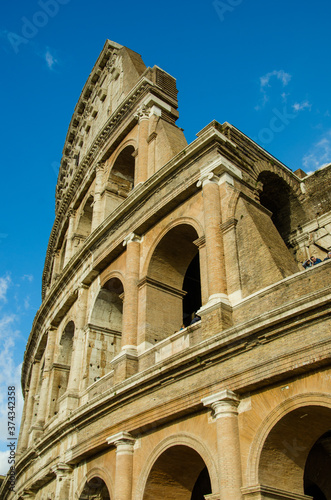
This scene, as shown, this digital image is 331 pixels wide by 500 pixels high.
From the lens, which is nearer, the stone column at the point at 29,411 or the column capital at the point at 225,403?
the column capital at the point at 225,403

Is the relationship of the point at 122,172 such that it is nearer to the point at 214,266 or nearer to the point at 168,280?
the point at 168,280

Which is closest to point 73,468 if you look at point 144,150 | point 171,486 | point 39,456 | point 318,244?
point 39,456

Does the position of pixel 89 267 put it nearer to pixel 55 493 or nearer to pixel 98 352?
pixel 98 352

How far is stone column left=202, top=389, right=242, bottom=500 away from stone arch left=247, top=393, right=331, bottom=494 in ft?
0.73

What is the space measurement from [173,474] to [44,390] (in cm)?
805

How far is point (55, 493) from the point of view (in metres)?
12.8

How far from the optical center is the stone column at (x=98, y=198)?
56.8 ft

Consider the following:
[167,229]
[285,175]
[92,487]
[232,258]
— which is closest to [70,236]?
[167,229]

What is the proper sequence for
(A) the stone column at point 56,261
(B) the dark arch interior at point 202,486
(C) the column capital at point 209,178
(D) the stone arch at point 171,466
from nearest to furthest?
(D) the stone arch at point 171,466 → (C) the column capital at point 209,178 → (B) the dark arch interior at point 202,486 → (A) the stone column at point 56,261

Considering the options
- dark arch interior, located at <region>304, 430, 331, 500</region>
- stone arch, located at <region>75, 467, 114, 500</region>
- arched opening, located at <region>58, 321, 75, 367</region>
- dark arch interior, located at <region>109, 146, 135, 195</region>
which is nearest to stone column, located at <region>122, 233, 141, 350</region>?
stone arch, located at <region>75, 467, 114, 500</region>

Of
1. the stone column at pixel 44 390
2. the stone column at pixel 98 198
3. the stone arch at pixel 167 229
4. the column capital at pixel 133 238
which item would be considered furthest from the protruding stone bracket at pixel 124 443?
the stone column at pixel 98 198

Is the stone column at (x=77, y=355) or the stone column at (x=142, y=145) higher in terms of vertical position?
the stone column at (x=142, y=145)

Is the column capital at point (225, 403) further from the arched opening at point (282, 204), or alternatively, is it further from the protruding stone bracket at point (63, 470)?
the arched opening at point (282, 204)

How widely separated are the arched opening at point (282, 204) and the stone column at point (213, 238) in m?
2.92
